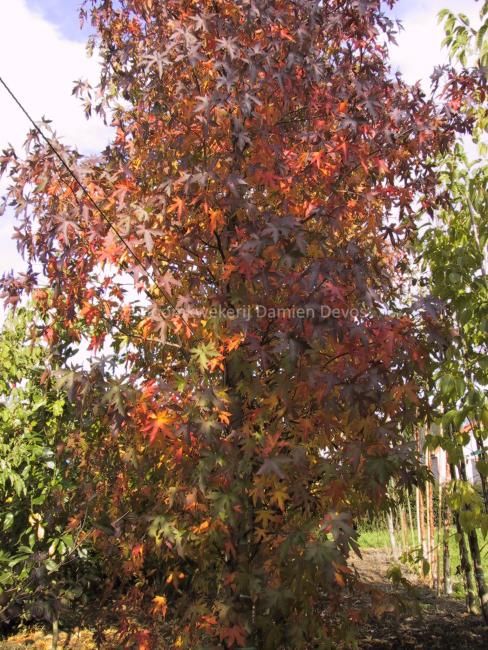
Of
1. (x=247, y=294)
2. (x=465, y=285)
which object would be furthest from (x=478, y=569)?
(x=247, y=294)

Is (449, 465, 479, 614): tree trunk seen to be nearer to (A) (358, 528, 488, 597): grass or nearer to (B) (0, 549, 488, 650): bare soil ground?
(B) (0, 549, 488, 650): bare soil ground

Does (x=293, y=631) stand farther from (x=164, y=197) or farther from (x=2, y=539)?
(x=2, y=539)

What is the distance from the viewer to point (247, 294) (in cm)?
298

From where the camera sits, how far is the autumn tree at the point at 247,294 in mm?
2627

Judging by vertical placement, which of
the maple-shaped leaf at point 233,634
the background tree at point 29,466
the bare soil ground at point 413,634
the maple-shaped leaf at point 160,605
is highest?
the background tree at point 29,466

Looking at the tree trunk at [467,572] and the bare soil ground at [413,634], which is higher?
the tree trunk at [467,572]

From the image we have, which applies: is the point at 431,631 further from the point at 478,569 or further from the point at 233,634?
the point at 233,634

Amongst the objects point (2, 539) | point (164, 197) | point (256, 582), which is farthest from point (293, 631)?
point (2, 539)

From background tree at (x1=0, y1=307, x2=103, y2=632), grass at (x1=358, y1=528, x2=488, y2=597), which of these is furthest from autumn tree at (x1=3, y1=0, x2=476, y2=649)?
grass at (x1=358, y1=528, x2=488, y2=597)

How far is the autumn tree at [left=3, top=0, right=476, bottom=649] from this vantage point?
263 centimetres

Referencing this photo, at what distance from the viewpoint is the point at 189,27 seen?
287 centimetres

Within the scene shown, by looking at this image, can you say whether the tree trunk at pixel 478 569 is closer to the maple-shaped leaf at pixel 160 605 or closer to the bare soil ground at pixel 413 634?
the bare soil ground at pixel 413 634

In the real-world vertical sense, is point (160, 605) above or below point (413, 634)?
above

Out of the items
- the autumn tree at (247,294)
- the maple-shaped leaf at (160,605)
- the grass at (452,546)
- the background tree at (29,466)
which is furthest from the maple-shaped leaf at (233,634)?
the grass at (452,546)
